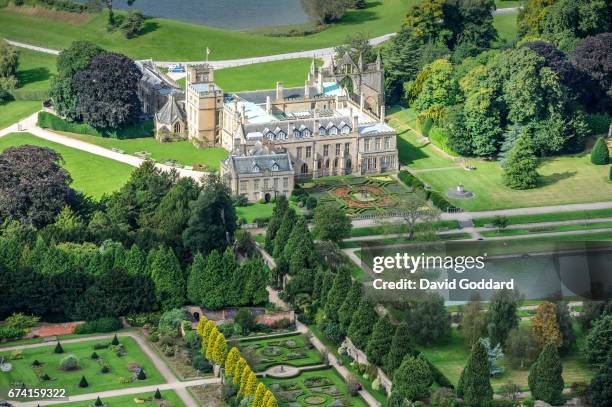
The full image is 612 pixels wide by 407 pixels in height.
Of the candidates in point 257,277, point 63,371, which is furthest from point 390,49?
point 63,371

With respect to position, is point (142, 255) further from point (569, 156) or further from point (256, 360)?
point (569, 156)

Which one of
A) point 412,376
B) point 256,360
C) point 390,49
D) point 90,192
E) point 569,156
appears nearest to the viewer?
point 412,376

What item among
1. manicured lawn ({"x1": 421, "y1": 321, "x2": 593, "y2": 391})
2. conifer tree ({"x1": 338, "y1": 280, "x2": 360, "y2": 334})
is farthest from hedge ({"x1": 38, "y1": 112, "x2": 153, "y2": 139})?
manicured lawn ({"x1": 421, "y1": 321, "x2": 593, "y2": 391})

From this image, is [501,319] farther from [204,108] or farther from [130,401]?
[204,108]

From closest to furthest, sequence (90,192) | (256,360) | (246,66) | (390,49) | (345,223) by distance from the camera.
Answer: (256,360) < (345,223) < (90,192) < (390,49) < (246,66)

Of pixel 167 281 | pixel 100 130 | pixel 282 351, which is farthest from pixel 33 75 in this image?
pixel 282 351

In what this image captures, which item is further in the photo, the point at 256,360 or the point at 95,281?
the point at 95,281

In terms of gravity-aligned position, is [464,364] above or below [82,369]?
below
